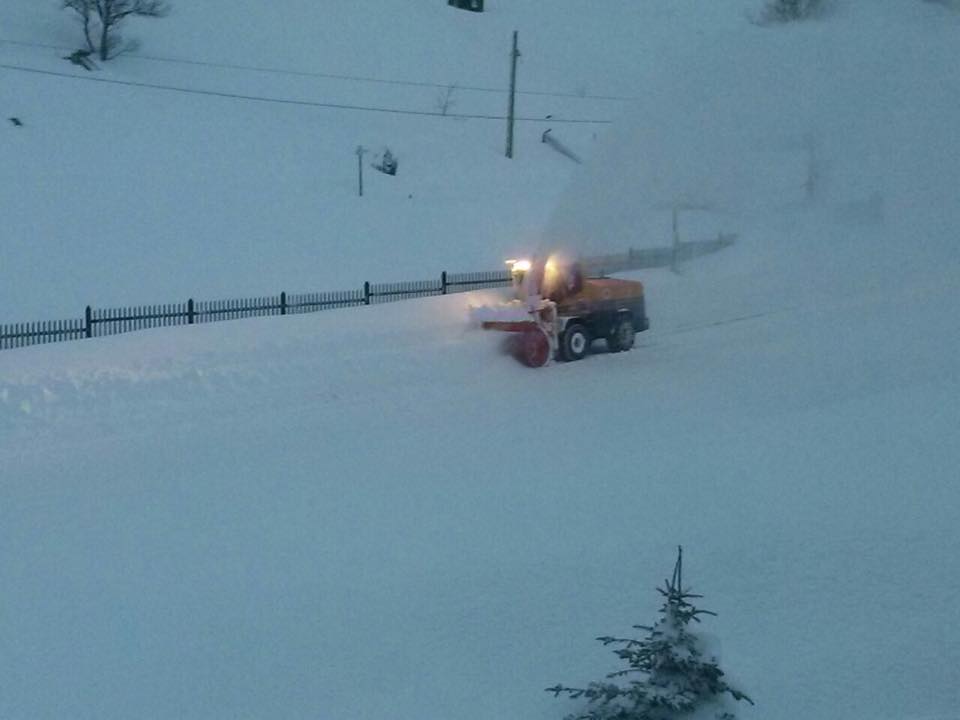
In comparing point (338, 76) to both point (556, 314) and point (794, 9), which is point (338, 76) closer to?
point (794, 9)

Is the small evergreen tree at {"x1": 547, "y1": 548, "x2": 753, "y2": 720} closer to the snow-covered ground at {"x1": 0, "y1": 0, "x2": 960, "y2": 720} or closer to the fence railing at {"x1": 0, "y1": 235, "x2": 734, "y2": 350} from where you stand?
the snow-covered ground at {"x1": 0, "y1": 0, "x2": 960, "y2": 720}

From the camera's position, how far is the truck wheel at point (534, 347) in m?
19.1

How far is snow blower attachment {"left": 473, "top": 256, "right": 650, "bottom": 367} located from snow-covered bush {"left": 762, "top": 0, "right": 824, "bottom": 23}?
13829 mm

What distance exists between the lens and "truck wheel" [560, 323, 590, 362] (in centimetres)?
1967

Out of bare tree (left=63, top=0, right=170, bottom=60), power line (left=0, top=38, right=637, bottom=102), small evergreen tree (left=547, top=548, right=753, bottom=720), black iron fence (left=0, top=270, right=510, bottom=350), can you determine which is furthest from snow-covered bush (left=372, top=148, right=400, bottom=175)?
small evergreen tree (left=547, top=548, right=753, bottom=720)

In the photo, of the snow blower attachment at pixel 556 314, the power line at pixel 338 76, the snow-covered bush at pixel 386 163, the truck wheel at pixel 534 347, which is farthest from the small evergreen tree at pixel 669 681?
the power line at pixel 338 76

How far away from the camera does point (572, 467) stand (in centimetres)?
1509

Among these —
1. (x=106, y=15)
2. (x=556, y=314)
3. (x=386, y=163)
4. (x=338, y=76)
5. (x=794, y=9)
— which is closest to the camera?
(x=556, y=314)

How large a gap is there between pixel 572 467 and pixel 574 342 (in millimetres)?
5061

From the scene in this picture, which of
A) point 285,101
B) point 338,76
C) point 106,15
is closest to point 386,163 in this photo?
point 285,101

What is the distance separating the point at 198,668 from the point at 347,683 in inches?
54.4

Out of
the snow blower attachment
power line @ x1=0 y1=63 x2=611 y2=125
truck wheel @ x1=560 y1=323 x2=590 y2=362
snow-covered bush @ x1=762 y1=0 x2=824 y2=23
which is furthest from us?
power line @ x1=0 y1=63 x2=611 y2=125

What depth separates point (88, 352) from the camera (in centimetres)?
1817

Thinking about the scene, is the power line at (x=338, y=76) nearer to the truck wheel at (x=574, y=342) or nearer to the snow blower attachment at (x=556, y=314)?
the snow blower attachment at (x=556, y=314)
